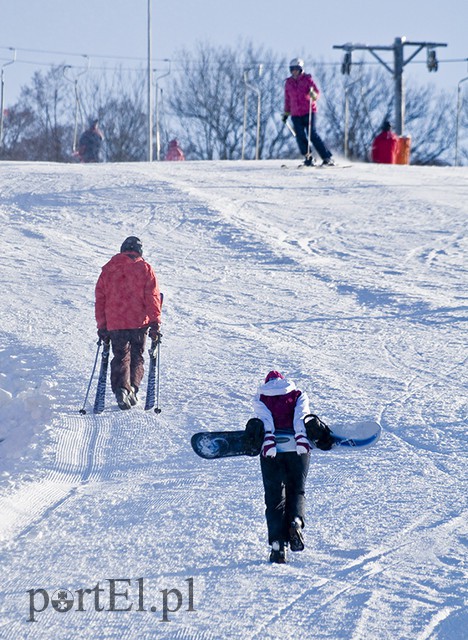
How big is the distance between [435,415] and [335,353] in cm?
236

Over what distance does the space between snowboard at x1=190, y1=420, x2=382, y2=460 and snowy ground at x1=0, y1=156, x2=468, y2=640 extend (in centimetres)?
58

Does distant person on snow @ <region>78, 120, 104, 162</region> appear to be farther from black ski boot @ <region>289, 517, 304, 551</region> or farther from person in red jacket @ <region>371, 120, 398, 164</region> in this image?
black ski boot @ <region>289, 517, 304, 551</region>

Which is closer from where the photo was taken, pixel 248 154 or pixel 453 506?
pixel 453 506

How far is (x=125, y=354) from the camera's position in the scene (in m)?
10.2

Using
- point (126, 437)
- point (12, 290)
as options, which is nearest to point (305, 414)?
point (126, 437)

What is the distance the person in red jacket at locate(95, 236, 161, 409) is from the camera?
998 centimetres

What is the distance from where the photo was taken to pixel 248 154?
187ft

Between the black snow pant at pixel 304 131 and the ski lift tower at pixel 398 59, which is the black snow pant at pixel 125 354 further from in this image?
the ski lift tower at pixel 398 59

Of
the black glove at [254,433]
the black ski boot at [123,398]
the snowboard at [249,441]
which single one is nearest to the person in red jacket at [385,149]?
the black ski boot at [123,398]

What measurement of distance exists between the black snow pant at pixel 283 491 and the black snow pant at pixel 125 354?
152 inches

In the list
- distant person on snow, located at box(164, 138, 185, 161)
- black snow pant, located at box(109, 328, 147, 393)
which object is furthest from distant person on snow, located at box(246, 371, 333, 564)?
distant person on snow, located at box(164, 138, 185, 161)

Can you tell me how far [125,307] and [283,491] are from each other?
402 cm

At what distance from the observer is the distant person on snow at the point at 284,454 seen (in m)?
6.26

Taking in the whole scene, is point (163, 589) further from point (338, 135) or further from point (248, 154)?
point (338, 135)
